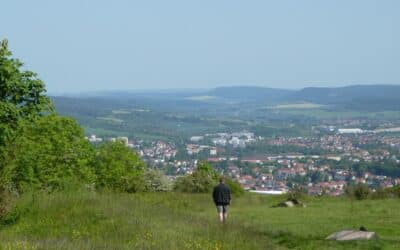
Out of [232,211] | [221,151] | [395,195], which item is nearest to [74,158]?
[232,211]

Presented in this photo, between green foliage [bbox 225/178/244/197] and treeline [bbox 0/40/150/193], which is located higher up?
treeline [bbox 0/40/150/193]

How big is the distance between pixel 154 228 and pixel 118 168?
42665 mm

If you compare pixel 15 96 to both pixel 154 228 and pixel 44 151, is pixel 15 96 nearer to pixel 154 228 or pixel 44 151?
pixel 154 228

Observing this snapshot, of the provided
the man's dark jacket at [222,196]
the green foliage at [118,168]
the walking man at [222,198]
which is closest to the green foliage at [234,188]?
the green foliage at [118,168]

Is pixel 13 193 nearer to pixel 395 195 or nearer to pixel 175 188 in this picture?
pixel 395 195

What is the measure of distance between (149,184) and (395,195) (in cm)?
2487

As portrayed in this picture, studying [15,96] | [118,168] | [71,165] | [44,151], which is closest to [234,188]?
[118,168]

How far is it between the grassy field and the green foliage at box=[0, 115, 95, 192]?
2065 centimetres

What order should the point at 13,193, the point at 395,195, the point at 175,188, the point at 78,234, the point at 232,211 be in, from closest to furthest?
the point at 78,234, the point at 13,193, the point at 232,211, the point at 395,195, the point at 175,188

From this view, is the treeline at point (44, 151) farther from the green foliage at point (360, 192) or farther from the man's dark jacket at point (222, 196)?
the green foliage at point (360, 192)

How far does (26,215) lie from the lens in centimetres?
2752

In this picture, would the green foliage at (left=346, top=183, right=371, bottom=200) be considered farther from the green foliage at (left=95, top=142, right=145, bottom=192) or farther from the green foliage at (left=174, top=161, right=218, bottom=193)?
the green foliage at (left=95, top=142, right=145, bottom=192)

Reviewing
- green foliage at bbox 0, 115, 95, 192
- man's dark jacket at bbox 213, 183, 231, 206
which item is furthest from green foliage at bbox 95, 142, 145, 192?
man's dark jacket at bbox 213, 183, 231, 206

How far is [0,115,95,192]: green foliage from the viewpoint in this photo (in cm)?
5119
